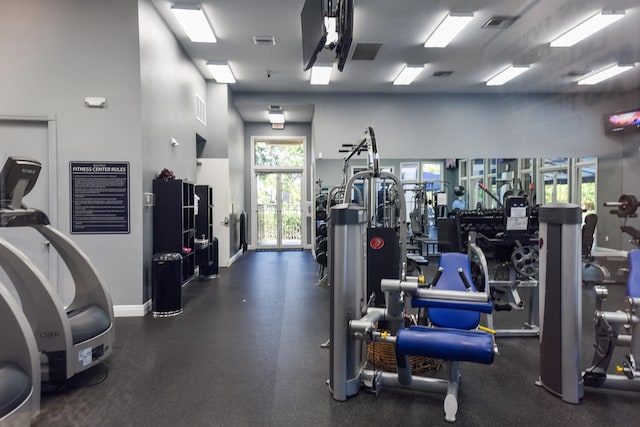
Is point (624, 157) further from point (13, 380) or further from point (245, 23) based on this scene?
point (13, 380)

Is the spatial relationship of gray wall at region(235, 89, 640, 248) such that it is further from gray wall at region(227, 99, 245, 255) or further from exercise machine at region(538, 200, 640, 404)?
exercise machine at region(538, 200, 640, 404)

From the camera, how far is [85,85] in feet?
13.4

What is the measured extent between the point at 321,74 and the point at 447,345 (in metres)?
6.07

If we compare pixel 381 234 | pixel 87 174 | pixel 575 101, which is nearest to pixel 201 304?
pixel 87 174

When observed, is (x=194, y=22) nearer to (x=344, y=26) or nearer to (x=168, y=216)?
(x=168, y=216)

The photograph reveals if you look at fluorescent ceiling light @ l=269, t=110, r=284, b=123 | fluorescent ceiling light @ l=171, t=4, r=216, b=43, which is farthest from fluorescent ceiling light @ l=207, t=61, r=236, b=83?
fluorescent ceiling light @ l=269, t=110, r=284, b=123

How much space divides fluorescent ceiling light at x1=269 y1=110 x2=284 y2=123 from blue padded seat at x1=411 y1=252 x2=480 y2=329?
716 centimetres

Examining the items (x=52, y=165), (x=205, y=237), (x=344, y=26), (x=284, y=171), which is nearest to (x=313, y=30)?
(x=344, y=26)

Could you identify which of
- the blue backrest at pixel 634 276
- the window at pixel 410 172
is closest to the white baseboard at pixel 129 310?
the blue backrest at pixel 634 276

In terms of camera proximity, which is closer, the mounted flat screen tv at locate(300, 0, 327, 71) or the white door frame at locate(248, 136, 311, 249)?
the mounted flat screen tv at locate(300, 0, 327, 71)

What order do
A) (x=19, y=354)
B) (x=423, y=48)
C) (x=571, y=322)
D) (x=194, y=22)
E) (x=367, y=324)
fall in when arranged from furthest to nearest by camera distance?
1. (x=423, y=48)
2. (x=194, y=22)
3. (x=571, y=322)
4. (x=367, y=324)
5. (x=19, y=354)

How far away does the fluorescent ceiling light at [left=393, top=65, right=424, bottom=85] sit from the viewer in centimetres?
674

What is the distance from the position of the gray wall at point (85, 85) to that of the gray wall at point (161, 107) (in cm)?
12

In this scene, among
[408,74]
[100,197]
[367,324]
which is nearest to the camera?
[367,324]
